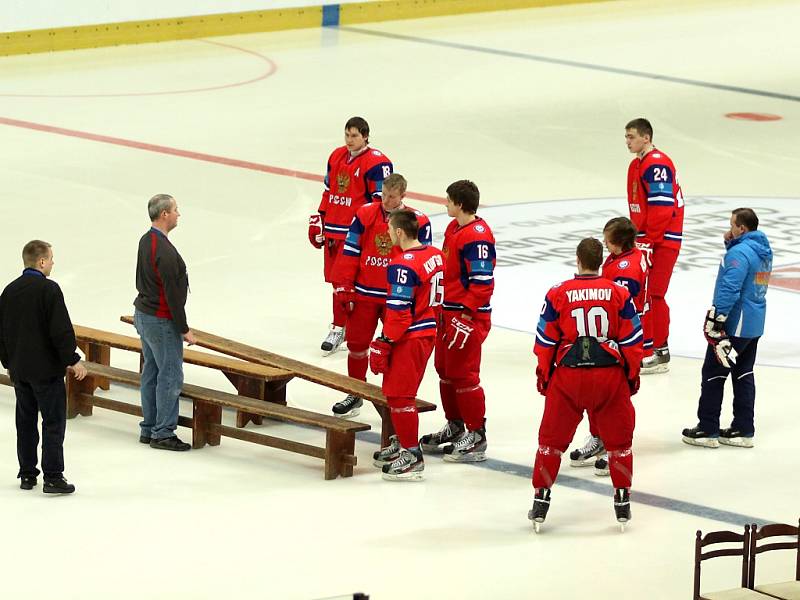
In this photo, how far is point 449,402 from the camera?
988 centimetres

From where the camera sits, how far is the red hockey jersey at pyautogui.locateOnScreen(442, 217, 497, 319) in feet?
31.2

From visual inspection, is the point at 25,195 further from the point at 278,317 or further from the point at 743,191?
the point at 743,191

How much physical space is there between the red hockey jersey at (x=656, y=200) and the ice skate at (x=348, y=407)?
2.64m

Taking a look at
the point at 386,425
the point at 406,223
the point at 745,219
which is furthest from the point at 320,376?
the point at 745,219

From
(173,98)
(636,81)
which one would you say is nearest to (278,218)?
(173,98)

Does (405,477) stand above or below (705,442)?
below

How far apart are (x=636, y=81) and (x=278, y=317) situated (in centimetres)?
1350

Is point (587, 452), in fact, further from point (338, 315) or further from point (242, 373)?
point (338, 315)

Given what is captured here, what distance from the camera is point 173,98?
74.0ft

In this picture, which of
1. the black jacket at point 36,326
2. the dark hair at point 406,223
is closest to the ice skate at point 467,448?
the dark hair at point 406,223

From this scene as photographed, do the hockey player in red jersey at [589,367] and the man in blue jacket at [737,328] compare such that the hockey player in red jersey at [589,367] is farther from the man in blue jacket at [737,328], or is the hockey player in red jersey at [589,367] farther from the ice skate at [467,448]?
the man in blue jacket at [737,328]

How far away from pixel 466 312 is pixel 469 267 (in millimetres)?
268

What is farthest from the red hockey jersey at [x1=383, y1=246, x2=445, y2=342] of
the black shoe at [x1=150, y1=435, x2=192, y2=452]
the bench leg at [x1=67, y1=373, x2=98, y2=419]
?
the bench leg at [x1=67, y1=373, x2=98, y2=419]

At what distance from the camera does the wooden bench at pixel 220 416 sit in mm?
9328
